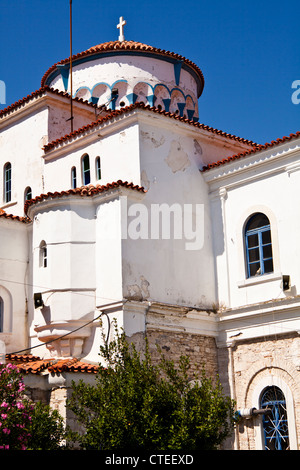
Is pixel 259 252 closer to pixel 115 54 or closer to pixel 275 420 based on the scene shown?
pixel 275 420

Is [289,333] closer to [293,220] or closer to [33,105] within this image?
[293,220]

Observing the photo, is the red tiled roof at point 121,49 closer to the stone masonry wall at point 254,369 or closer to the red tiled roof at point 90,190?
the red tiled roof at point 90,190

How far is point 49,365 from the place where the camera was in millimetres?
16422

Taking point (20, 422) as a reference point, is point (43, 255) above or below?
above

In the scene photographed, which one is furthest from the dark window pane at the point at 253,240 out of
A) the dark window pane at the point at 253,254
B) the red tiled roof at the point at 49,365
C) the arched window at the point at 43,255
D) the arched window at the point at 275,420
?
the arched window at the point at 43,255

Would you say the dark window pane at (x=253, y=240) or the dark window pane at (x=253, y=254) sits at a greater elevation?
the dark window pane at (x=253, y=240)

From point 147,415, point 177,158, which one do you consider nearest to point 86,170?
point 177,158

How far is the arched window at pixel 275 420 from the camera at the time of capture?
1708cm

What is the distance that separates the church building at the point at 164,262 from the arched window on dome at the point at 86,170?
0.04m

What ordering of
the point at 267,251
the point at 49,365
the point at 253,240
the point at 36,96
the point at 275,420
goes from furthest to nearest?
the point at 36,96
the point at 253,240
the point at 267,251
the point at 275,420
the point at 49,365

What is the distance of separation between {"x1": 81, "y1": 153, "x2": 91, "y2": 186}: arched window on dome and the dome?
154 inches

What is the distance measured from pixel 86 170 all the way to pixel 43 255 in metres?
3.03

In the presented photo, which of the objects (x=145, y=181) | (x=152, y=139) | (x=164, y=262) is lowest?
(x=164, y=262)

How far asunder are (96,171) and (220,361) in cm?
602
